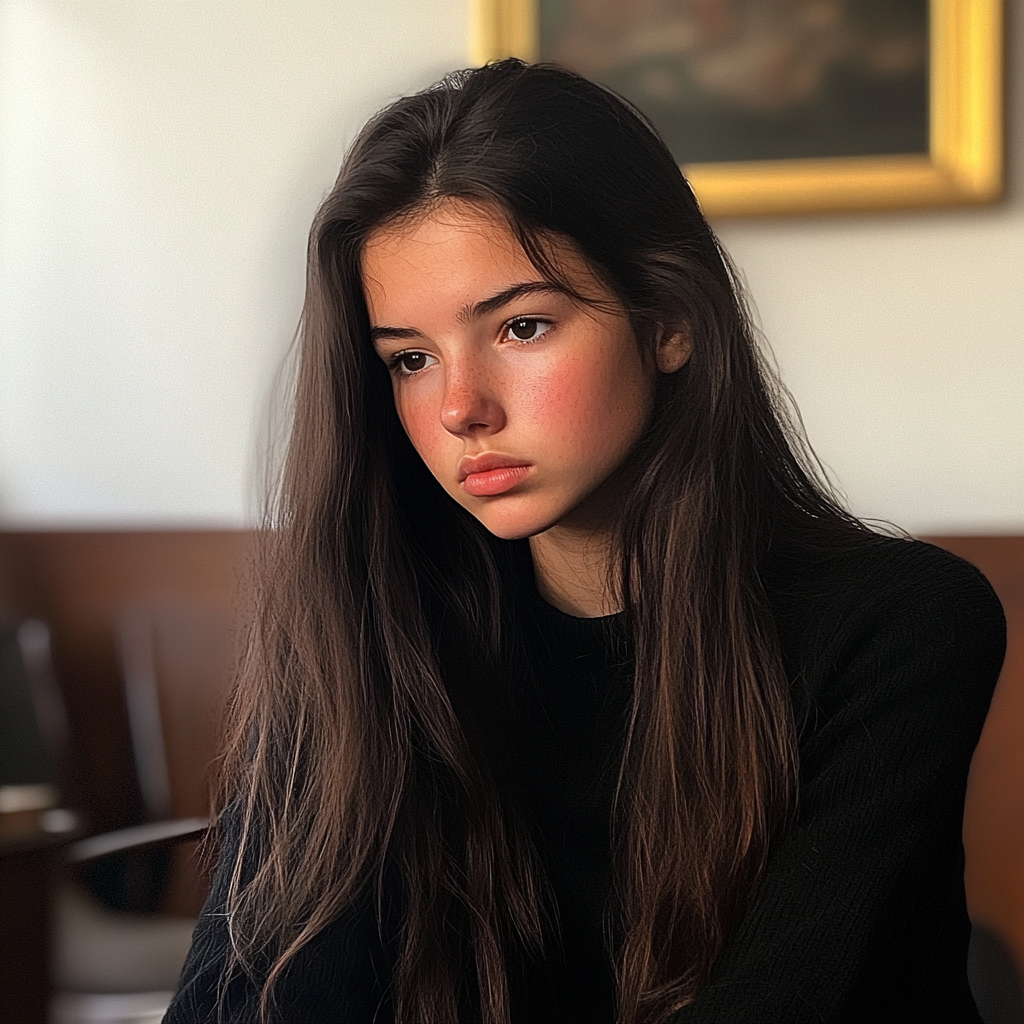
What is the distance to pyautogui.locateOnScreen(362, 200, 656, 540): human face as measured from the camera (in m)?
0.92

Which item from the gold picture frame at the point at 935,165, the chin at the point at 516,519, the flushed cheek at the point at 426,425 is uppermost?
the gold picture frame at the point at 935,165

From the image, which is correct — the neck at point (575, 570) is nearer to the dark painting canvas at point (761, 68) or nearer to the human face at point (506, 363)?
the human face at point (506, 363)

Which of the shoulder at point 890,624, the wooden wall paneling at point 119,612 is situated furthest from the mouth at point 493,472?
the wooden wall paneling at point 119,612

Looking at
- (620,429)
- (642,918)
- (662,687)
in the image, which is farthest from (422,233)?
(642,918)

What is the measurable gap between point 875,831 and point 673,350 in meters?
0.39

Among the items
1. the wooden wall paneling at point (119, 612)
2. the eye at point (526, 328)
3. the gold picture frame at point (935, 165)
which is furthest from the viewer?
the wooden wall paneling at point (119, 612)

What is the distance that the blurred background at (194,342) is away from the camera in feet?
6.05

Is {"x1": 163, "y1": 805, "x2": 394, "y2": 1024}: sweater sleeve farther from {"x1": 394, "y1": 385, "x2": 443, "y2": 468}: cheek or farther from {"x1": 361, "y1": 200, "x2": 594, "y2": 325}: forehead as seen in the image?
{"x1": 361, "y1": 200, "x2": 594, "y2": 325}: forehead

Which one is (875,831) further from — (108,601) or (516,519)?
(108,601)

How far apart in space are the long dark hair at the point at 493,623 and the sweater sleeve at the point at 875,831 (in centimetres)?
4

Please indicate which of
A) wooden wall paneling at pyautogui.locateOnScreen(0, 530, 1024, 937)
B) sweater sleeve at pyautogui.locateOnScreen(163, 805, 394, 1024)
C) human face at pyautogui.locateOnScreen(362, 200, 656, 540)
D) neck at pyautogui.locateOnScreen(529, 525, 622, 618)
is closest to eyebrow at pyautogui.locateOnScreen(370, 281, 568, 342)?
human face at pyautogui.locateOnScreen(362, 200, 656, 540)

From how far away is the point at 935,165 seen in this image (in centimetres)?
181

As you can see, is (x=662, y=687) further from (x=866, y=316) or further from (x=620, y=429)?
(x=866, y=316)

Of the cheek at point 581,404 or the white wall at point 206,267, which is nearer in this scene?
the cheek at point 581,404
